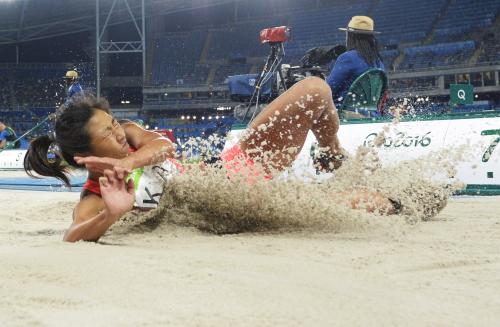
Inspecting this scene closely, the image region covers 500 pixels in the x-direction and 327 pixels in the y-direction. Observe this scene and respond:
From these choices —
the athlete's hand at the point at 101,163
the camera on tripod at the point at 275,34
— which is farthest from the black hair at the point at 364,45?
the athlete's hand at the point at 101,163

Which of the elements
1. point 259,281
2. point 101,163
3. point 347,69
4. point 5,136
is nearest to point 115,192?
point 101,163

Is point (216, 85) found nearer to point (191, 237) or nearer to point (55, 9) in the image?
point (55, 9)

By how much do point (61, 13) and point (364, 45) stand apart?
21.0 metres

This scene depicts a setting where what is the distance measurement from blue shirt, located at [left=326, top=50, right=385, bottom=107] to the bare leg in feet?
6.41

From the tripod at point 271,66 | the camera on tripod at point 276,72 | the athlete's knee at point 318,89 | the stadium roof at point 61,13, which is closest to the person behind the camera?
the athlete's knee at point 318,89

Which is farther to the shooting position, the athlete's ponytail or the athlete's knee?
the athlete's knee

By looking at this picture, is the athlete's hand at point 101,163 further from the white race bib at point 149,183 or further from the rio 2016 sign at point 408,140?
the rio 2016 sign at point 408,140

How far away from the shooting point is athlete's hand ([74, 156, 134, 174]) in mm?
2115

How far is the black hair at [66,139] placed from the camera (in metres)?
2.34

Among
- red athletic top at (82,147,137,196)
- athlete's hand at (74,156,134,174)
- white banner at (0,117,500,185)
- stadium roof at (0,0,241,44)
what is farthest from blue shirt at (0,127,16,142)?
athlete's hand at (74,156,134,174)

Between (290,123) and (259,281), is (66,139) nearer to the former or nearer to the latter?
(290,123)

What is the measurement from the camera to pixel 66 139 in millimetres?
2367

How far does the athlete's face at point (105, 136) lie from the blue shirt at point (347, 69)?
2.73 meters

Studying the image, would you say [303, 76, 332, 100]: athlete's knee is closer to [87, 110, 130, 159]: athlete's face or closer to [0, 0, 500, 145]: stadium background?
[87, 110, 130, 159]: athlete's face
